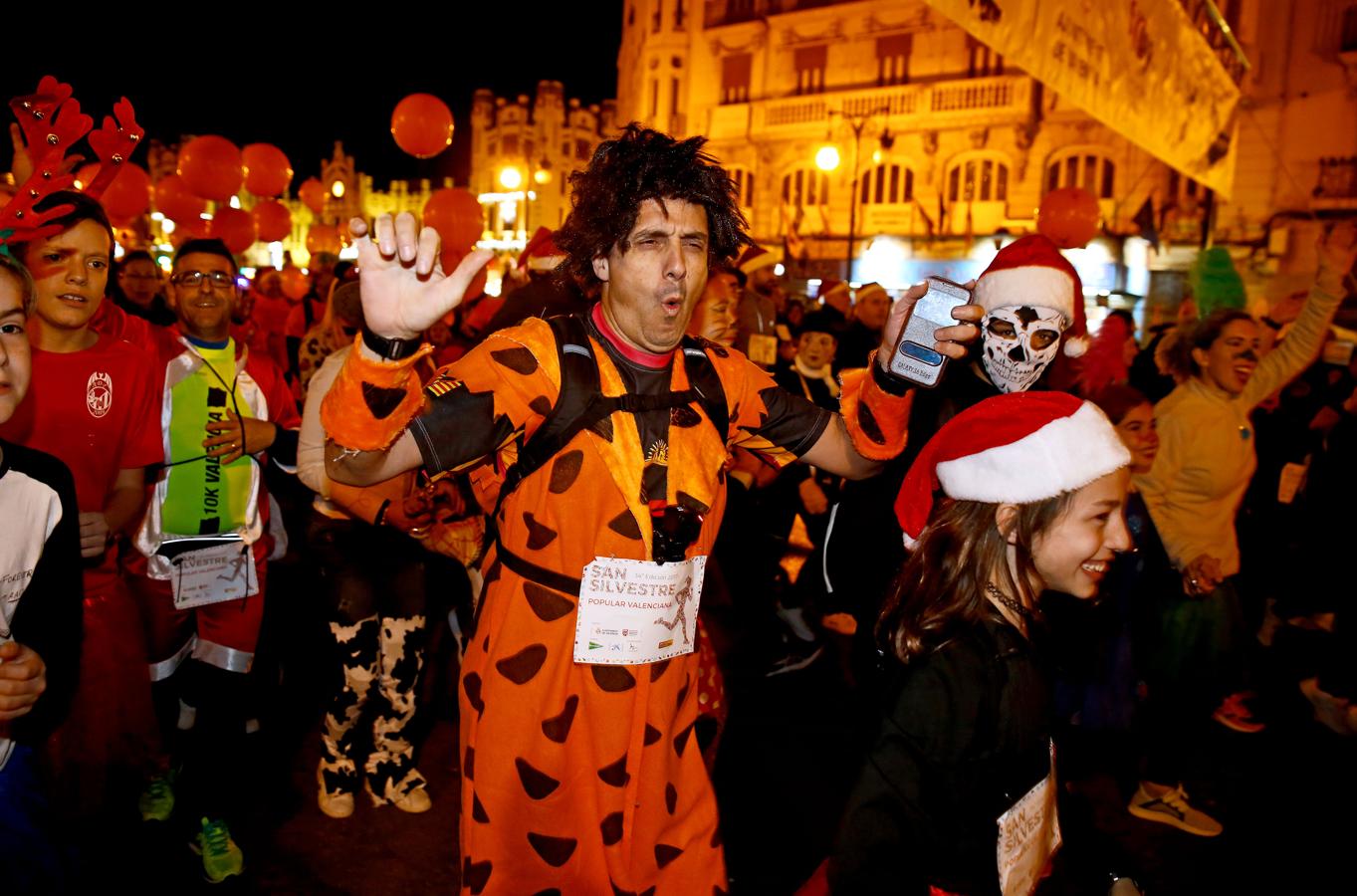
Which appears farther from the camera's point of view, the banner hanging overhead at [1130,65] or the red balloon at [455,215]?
the red balloon at [455,215]

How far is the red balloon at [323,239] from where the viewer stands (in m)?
19.4

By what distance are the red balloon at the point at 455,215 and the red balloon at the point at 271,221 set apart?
11.7 feet

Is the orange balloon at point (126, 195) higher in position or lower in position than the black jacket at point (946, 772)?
higher

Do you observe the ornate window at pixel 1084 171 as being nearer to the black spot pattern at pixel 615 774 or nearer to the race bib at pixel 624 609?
the race bib at pixel 624 609

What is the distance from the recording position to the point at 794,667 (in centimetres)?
591

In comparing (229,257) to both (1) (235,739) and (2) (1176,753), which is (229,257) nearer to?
(1) (235,739)

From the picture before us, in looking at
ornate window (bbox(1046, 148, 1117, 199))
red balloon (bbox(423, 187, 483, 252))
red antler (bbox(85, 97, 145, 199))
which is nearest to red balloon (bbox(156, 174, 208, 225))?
red balloon (bbox(423, 187, 483, 252))

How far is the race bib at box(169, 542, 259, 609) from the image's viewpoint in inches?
146

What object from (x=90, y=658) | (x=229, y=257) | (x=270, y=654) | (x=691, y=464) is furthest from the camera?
(x=270, y=654)

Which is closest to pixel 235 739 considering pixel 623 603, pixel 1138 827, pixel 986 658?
pixel 623 603

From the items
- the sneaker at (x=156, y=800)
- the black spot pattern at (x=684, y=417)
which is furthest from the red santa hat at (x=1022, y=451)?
the sneaker at (x=156, y=800)

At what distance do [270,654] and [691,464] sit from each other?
12.4ft

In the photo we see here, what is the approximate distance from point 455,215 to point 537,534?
32.2ft

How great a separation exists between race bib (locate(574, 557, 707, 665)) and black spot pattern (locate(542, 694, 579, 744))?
0.38 feet
